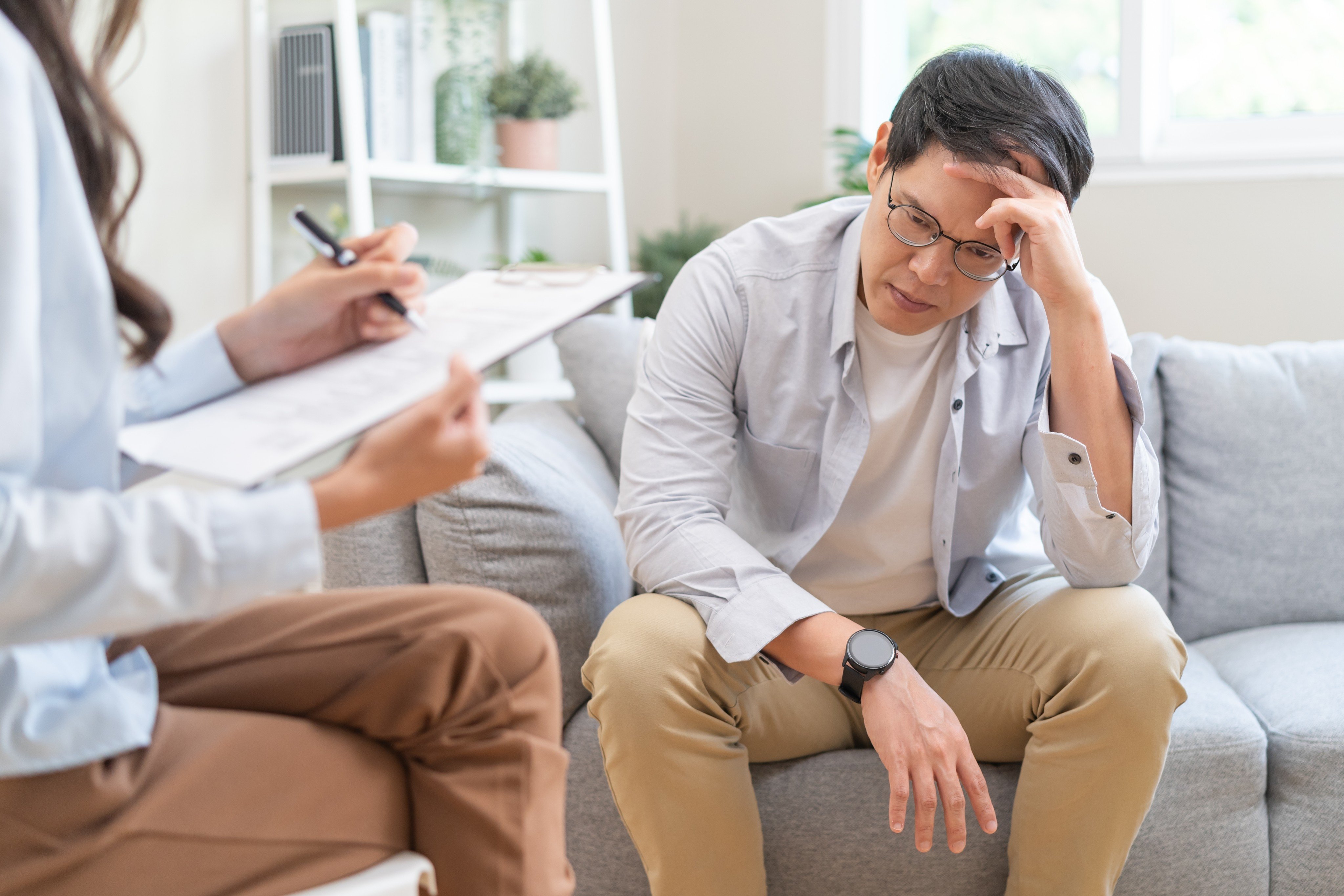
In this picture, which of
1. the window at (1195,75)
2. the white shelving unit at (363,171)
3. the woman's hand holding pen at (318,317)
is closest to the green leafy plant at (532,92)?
the white shelving unit at (363,171)

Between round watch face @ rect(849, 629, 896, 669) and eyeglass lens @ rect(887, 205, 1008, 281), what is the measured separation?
42 centimetres

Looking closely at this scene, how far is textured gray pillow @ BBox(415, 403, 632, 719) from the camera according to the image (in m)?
1.26

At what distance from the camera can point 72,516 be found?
558 mm

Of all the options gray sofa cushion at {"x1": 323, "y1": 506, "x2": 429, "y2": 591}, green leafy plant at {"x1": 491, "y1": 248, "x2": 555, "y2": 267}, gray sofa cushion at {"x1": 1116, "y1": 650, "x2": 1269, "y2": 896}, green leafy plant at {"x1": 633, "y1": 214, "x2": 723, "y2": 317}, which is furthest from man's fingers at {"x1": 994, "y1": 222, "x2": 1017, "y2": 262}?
green leafy plant at {"x1": 633, "y1": 214, "x2": 723, "y2": 317}

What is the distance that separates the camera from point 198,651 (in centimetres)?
74

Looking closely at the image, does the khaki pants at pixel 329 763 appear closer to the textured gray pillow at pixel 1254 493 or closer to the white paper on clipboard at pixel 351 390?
the white paper on clipboard at pixel 351 390

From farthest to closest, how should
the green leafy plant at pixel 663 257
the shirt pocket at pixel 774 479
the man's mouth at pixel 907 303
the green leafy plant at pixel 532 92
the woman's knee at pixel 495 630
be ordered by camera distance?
the green leafy plant at pixel 663 257 → the green leafy plant at pixel 532 92 → the shirt pocket at pixel 774 479 → the man's mouth at pixel 907 303 → the woman's knee at pixel 495 630

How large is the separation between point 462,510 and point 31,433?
70cm

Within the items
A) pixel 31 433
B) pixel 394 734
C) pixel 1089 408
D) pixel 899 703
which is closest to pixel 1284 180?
pixel 1089 408

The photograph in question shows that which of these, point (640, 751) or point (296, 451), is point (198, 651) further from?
point (640, 751)

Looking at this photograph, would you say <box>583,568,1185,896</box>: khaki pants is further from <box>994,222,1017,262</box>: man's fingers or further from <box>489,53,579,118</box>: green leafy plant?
<box>489,53,579,118</box>: green leafy plant

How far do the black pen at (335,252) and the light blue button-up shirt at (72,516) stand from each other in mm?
139

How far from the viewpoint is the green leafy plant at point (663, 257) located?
9.29 ft

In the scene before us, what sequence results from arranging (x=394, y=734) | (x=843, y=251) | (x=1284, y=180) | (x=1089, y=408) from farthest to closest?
1. (x=1284, y=180)
2. (x=843, y=251)
3. (x=1089, y=408)
4. (x=394, y=734)
